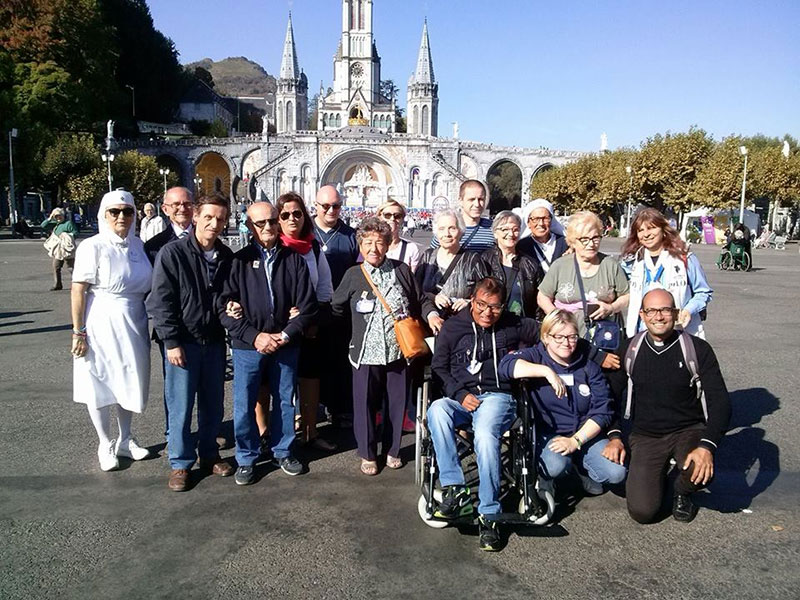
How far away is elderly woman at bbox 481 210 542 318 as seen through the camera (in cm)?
427

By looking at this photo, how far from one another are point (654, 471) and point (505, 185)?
246 feet

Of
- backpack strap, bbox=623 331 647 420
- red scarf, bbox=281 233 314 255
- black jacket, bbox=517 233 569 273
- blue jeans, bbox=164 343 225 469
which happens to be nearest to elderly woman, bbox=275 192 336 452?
red scarf, bbox=281 233 314 255

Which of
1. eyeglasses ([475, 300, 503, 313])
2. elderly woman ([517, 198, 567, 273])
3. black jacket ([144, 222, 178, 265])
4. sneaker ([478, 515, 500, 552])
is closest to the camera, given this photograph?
sneaker ([478, 515, 500, 552])

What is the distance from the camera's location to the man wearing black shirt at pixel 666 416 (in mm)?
3445

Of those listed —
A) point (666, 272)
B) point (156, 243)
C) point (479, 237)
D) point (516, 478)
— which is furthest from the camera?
point (156, 243)

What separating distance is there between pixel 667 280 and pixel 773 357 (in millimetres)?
4162

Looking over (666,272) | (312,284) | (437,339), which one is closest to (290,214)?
(312,284)

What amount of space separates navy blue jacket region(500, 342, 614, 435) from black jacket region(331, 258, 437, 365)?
2.57ft

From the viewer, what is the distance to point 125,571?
300 cm

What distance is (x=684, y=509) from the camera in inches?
138

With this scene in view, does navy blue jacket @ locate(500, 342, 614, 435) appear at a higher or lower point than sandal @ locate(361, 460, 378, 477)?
Result: higher

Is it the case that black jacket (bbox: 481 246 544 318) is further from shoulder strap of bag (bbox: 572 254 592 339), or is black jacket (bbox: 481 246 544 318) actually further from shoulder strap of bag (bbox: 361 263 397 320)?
shoulder strap of bag (bbox: 361 263 397 320)

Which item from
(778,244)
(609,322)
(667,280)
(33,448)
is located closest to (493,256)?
(609,322)

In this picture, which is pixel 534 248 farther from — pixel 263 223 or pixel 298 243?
pixel 263 223
